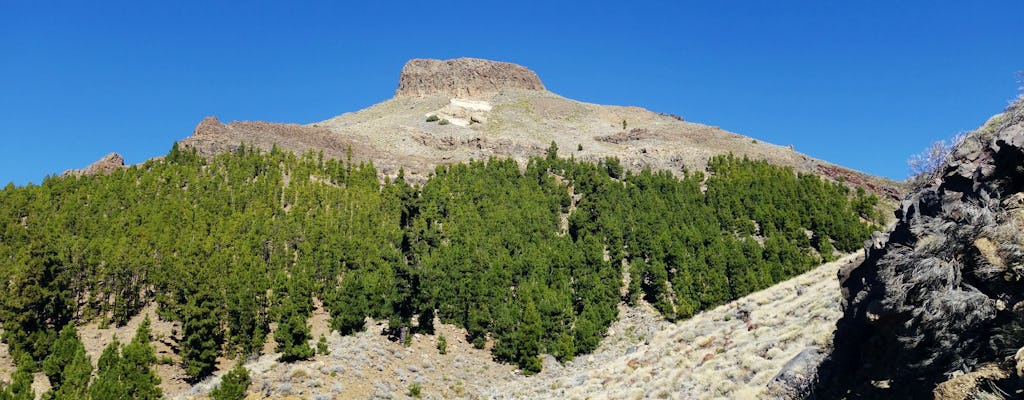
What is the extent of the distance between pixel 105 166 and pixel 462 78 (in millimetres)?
110855

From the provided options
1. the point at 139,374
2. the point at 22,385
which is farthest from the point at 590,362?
the point at 22,385

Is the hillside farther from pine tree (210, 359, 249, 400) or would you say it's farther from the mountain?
pine tree (210, 359, 249, 400)

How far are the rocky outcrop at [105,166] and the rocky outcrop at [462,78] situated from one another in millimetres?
100993

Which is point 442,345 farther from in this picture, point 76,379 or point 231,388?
point 76,379

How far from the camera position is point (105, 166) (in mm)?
80625

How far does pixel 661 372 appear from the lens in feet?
84.6

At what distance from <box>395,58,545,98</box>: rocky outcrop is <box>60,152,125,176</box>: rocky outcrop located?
10099 cm

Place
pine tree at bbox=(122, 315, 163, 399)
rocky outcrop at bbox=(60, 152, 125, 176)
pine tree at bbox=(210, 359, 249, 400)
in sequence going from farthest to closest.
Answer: rocky outcrop at bbox=(60, 152, 125, 176)
pine tree at bbox=(122, 315, 163, 399)
pine tree at bbox=(210, 359, 249, 400)

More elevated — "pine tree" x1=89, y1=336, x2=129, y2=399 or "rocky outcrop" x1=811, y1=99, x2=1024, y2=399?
"rocky outcrop" x1=811, y1=99, x2=1024, y2=399

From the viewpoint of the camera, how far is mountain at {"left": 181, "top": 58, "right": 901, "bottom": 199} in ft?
320

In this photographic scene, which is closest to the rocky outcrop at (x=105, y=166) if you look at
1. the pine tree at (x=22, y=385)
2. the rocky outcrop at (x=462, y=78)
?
the pine tree at (x=22, y=385)

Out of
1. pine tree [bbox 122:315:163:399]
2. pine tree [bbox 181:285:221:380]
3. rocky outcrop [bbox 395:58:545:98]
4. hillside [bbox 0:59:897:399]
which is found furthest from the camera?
rocky outcrop [bbox 395:58:545:98]

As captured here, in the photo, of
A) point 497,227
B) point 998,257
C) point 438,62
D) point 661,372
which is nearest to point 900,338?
point 998,257

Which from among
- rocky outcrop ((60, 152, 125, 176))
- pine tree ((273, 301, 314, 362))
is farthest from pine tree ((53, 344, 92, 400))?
rocky outcrop ((60, 152, 125, 176))
